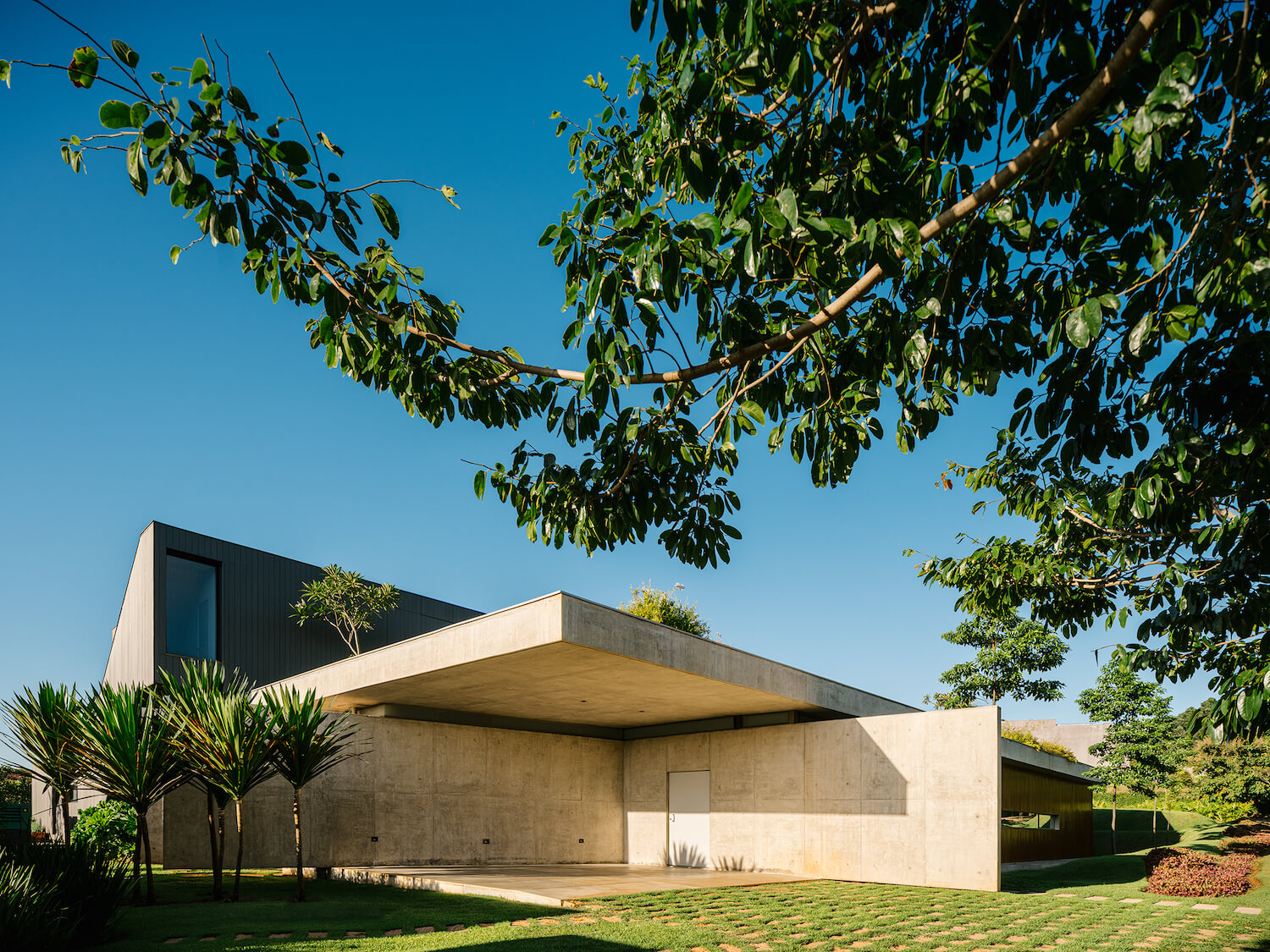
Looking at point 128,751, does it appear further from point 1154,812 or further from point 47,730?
point 1154,812

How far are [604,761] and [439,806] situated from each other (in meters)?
4.13

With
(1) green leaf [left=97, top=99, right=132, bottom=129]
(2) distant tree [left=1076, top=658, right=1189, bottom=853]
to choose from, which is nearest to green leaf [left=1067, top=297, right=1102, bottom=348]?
(1) green leaf [left=97, top=99, right=132, bottom=129]

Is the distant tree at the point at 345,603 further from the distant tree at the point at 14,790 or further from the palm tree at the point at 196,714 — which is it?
the distant tree at the point at 14,790

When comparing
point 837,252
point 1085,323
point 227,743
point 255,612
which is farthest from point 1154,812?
point 1085,323

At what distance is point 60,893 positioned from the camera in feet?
21.3

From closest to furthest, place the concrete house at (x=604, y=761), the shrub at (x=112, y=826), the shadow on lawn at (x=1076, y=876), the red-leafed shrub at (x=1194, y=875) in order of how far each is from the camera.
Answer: the red-leafed shrub at (x=1194, y=875) < the shrub at (x=112, y=826) < the concrete house at (x=604, y=761) < the shadow on lawn at (x=1076, y=876)

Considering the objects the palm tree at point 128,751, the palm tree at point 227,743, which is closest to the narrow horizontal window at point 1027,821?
the palm tree at point 227,743

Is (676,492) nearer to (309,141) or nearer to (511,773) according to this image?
(309,141)

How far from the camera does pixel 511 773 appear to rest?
16.2 m

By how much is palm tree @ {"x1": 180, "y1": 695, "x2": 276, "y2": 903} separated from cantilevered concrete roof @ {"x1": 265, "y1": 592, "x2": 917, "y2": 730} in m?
2.49

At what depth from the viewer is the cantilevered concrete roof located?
9.88 meters

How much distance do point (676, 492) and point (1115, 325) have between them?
2.49 m

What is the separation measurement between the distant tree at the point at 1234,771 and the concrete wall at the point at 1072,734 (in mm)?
15019

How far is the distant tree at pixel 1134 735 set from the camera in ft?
81.7
